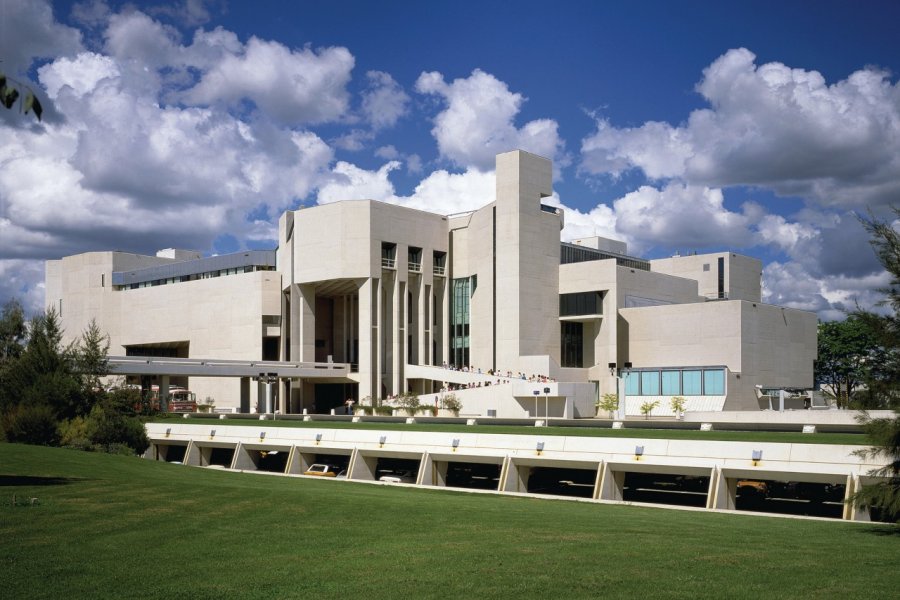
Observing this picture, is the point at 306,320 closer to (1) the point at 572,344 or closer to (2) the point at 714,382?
(1) the point at 572,344

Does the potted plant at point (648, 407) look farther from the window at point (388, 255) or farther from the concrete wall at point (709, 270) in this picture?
the concrete wall at point (709, 270)

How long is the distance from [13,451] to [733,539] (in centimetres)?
2349

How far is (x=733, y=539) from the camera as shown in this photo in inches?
648

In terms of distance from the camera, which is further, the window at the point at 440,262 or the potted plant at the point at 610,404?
the window at the point at 440,262

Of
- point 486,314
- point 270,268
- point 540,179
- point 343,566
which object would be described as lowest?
point 343,566

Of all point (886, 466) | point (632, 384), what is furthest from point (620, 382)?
point (886, 466)

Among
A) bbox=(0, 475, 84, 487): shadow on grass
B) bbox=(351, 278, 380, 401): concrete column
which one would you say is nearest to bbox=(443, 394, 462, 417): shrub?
bbox=(351, 278, 380, 401): concrete column

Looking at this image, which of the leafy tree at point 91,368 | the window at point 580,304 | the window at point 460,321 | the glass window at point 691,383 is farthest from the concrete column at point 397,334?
the leafy tree at point 91,368

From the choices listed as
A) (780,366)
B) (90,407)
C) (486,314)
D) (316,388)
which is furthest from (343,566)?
(316,388)

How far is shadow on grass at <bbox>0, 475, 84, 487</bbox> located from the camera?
67.6 feet

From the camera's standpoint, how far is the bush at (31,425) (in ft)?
121

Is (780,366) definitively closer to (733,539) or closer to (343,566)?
(733,539)

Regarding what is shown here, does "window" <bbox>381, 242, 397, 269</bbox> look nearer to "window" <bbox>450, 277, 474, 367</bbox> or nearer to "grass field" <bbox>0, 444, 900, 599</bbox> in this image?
"window" <bbox>450, 277, 474, 367</bbox>

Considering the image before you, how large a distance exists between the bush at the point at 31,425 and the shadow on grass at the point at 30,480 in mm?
16009
